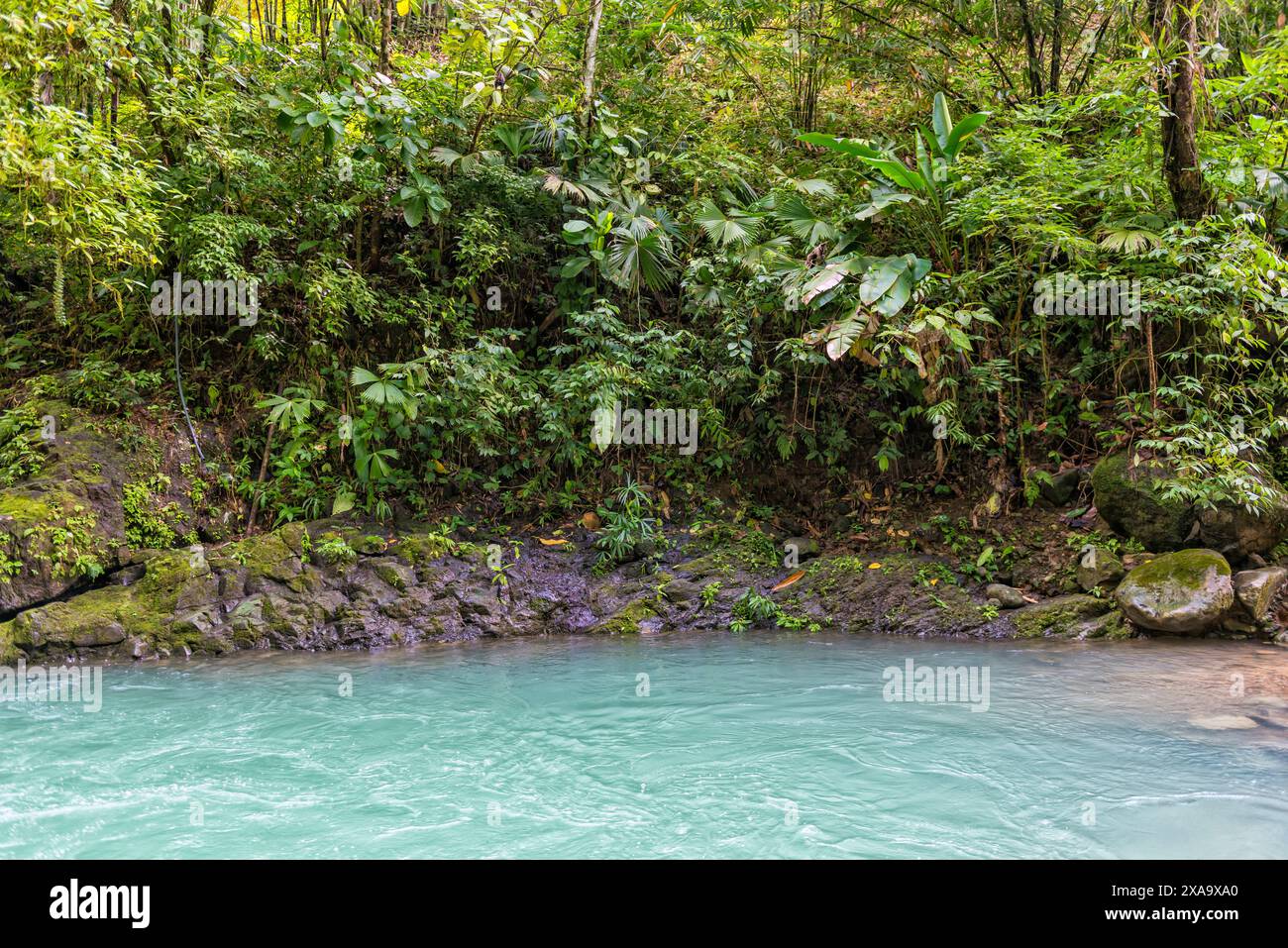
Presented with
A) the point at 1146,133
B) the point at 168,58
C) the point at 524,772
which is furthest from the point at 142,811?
the point at 1146,133

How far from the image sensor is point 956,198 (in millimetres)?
7719

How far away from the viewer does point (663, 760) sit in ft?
13.0

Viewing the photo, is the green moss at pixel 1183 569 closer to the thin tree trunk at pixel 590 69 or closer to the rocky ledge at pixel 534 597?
the rocky ledge at pixel 534 597

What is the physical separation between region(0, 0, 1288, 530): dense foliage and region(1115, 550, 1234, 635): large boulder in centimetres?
52

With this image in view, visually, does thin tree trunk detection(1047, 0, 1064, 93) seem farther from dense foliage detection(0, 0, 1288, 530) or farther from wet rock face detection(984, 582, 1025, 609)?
wet rock face detection(984, 582, 1025, 609)

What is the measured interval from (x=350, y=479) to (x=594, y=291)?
3256mm

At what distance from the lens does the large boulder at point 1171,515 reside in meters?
6.39

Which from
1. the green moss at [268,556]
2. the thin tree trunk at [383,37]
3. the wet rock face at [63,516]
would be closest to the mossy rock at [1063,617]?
the green moss at [268,556]

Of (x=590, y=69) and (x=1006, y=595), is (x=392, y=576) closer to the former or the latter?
(x=1006, y=595)

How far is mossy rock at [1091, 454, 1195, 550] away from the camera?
657 cm

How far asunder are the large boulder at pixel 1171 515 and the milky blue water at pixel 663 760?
990mm

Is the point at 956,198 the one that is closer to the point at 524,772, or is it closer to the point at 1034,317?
the point at 1034,317

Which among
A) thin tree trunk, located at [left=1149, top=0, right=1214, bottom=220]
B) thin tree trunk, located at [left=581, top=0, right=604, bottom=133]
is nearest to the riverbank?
thin tree trunk, located at [left=1149, top=0, right=1214, bottom=220]

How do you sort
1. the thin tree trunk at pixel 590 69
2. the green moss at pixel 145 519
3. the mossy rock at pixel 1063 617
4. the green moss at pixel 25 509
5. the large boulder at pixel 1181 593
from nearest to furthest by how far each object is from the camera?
1. the large boulder at pixel 1181 593
2. the green moss at pixel 25 509
3. the mossy rock at pixel 1063 617
4. the green moss at pixel 145 519
5. the thin tree trunk at pixel 590 69
